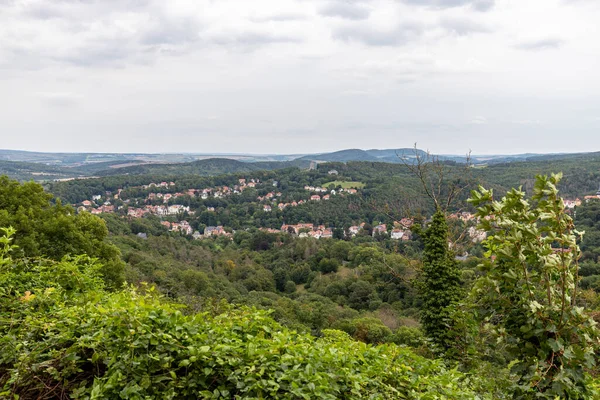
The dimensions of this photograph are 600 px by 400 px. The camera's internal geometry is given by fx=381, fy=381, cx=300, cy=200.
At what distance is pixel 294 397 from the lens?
2.01m

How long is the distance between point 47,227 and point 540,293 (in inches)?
615

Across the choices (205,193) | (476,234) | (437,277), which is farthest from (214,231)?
(476,234)

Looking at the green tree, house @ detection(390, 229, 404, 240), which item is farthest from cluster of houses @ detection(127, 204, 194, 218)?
the green tree

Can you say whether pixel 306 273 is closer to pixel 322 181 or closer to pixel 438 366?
pixel 438 366

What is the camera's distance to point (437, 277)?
9.16m

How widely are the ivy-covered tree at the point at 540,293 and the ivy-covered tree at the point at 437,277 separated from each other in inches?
250

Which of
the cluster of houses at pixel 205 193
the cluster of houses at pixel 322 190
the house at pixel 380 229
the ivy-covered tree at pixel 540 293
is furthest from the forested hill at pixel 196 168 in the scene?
the ivy-covered tree at pixel 540 293

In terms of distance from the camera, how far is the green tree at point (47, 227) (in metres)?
13.1

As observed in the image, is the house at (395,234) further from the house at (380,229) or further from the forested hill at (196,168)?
the forested hill at (196,168)

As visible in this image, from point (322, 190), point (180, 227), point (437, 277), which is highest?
point (437, 277)

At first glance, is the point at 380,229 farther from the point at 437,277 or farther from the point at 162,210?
the point at 437,277

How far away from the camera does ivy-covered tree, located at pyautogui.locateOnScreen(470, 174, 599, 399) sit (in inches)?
88.5

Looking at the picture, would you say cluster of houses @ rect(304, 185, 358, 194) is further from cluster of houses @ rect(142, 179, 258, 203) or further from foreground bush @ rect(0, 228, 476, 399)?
foreground bush @ rect(0, 228, 476, 399)

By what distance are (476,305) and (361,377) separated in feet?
3.33
